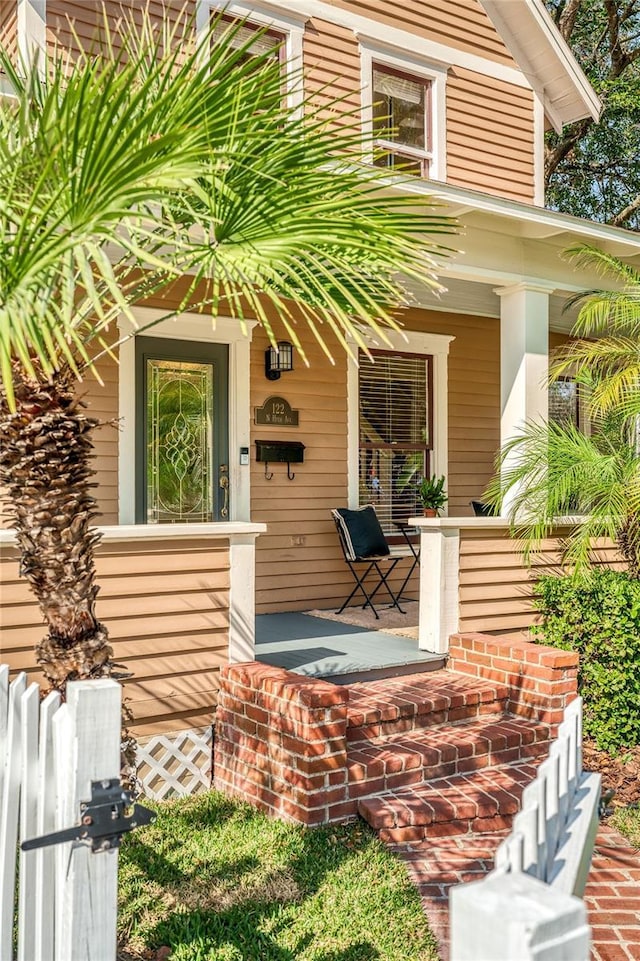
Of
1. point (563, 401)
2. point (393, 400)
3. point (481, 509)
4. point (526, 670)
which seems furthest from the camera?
point (563, 401)

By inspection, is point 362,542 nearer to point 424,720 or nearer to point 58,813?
point 424,720

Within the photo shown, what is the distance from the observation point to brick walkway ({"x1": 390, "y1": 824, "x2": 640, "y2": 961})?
299 cm

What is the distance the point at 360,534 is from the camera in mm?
6645

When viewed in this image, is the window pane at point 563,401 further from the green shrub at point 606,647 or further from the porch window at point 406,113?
the green shrub at point 606,647

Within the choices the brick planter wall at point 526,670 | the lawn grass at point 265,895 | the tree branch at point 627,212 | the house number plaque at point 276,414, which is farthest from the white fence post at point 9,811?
the tree branch at point 627,212

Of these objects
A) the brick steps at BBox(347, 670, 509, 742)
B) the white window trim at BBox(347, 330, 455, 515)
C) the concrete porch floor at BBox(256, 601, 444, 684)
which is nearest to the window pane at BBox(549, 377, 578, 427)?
the white window trim at BBox(347, 330, 455, 515)

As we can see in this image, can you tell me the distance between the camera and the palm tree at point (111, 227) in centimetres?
196

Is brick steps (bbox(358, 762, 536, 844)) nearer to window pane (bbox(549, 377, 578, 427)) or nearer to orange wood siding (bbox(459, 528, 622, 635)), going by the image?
orange wood siding (bbox(459, 528, 622, 635))

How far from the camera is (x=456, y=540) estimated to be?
5.30m

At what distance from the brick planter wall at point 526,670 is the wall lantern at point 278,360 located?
2701 mm

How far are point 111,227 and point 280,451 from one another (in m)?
4.60

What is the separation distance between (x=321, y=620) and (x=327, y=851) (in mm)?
2990

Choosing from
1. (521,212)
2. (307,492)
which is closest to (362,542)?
(307,492)

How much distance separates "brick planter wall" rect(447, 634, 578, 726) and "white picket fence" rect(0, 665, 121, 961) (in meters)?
3.36
